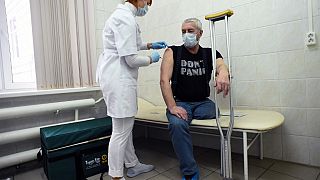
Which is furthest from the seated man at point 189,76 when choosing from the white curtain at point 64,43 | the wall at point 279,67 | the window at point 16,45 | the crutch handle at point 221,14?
the window at point 16,45

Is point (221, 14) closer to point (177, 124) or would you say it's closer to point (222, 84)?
point (222, 84)

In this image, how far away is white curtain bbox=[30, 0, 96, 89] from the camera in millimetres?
2066

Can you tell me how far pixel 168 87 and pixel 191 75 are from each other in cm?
23

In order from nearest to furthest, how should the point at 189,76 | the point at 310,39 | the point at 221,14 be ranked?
1. the point at 221,14
2. the point at 310,39
3. the point at 189,76

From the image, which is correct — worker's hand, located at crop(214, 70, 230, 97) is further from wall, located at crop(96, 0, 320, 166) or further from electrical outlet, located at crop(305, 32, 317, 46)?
electrical outlet, located at crop(305, 32, 317, 46)

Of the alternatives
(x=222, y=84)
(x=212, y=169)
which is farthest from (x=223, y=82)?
(x=212, y=169)

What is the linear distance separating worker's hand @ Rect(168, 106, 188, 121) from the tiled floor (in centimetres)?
49

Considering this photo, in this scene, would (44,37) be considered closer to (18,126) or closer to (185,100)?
(18,126)

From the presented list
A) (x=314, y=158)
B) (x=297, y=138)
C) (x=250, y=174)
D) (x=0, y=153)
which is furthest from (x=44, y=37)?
(x=314, y=158)

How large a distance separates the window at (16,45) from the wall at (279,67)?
1.78 m

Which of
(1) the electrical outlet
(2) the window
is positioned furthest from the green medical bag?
(1) the electrical outlet

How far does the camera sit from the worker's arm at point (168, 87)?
1.58 m

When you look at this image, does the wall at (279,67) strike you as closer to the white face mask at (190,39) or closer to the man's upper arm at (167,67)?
the white face mask at (190,39)

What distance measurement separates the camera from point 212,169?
1.79m
